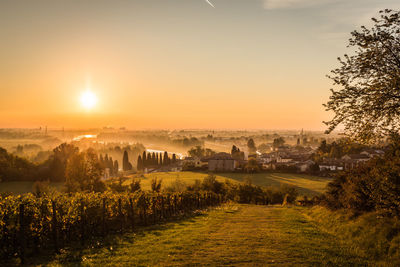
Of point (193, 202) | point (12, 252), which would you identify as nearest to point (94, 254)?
point (12, 252)

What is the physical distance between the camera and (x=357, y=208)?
16.9 m

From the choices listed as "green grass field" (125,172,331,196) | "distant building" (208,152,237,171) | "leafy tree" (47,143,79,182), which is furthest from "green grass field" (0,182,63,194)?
"distant building" (208,152,237,171)

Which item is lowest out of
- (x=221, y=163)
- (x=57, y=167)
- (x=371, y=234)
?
(x=221, y=163)

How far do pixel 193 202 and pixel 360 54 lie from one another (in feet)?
83.6

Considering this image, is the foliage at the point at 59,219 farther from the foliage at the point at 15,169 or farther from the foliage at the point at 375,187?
the foliage at the point at 15,169

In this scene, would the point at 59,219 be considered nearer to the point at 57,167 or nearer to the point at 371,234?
the point at 371,234

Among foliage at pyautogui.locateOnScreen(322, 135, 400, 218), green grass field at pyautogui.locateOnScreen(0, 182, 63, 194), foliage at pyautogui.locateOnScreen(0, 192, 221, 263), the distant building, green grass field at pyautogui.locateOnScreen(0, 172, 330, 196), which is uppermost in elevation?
foliage at pyautogui.locateOnScreen(322, 135, 400, 218)

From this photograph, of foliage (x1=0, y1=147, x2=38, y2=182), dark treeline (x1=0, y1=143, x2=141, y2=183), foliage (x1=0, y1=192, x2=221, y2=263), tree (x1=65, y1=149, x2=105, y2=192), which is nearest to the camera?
foliage (x1=0, y1=192, x2=221, y2=263)

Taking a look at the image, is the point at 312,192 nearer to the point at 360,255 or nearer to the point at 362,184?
the point at 362,184

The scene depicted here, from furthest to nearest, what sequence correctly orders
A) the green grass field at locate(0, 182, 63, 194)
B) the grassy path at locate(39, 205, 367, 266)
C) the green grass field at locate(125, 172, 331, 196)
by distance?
1. the green grass field at locate(125, 172, 331, 196)
2. the green grass field at locate(0, 182, 63, 194)
3. the grassy path at locate(39, 205, 367, 266)

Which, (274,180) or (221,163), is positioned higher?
(221,163)

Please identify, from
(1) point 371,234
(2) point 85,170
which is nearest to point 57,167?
(2) point 85,170

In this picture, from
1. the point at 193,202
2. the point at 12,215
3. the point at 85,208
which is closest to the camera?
the point at 12,215

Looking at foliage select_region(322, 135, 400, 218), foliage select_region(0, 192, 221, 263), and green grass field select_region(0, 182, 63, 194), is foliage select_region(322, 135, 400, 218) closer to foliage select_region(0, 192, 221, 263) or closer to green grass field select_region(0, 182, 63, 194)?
foliage select_region(0, 192, 221, 263)
